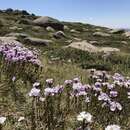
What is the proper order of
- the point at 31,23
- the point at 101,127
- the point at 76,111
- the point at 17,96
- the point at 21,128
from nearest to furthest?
the point at 21,128
the point at 101,127
the point at 76,111
the point at 17,96
the point at 31,23

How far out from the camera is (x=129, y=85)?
1036 centimetres

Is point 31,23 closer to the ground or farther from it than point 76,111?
closer to the ground

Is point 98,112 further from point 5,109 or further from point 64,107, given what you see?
point 5,109

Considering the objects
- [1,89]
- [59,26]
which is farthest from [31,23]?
[1,89]

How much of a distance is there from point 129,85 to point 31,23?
70.7m

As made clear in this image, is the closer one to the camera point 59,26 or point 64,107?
point 64,107

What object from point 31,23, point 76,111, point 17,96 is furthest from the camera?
point 31,23

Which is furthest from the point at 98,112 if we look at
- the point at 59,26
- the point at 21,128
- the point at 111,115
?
the point at 59,26

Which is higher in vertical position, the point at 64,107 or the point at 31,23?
the point at 64,107

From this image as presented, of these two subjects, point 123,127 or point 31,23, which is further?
point 31,23

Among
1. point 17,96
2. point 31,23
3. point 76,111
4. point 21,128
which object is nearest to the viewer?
point 21,128

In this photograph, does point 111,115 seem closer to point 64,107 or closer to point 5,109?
point 64,107

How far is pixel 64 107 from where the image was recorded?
9.57 m

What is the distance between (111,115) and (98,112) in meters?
0.37
